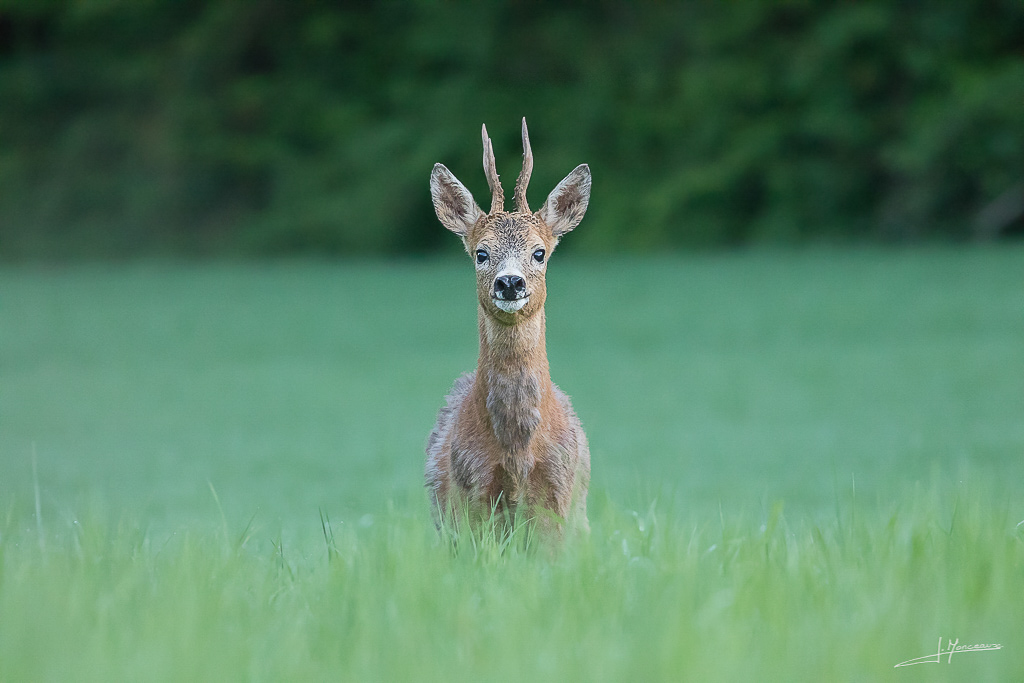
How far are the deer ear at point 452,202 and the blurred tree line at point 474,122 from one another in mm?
10863

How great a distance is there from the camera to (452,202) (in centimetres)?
283

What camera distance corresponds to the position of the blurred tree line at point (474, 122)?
13547 mm

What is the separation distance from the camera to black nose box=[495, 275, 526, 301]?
2543 mm

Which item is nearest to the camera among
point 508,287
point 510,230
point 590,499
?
point 508,287

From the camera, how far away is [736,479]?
5270 mm

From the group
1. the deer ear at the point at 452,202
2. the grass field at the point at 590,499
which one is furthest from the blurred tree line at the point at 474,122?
the deer ear at the point at 452,202

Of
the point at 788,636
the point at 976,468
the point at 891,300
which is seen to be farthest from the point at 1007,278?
the point at 788,636

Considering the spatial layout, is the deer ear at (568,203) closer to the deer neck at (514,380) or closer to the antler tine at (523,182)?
the antler tine at (523,182)

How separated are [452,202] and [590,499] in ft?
3.86

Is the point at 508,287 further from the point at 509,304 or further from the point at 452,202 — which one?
the point at 452,202

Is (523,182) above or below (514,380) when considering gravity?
above
